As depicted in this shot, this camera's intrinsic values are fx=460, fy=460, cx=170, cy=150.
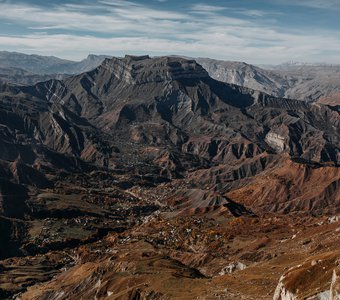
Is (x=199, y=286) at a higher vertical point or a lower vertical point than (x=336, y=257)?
lower

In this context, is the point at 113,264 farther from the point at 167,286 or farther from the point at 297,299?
the point at 297,299

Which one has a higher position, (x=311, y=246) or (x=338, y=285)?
(x=338, y=285)

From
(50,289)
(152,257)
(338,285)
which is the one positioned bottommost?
(50,289)

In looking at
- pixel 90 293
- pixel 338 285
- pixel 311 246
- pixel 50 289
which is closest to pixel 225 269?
pixel 311 246

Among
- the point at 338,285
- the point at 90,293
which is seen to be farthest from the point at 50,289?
the point at 338,285

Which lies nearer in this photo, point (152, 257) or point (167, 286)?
point (167, 286)

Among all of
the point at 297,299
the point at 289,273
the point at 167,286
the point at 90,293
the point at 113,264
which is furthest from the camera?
the point at 113,264

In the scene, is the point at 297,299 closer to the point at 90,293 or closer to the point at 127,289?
the point at 127,289

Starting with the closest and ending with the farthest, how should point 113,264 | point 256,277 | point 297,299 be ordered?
1. point 297,299
2. point 256,277
3. point 113,264

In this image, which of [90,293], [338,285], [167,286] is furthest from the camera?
[90,293]
